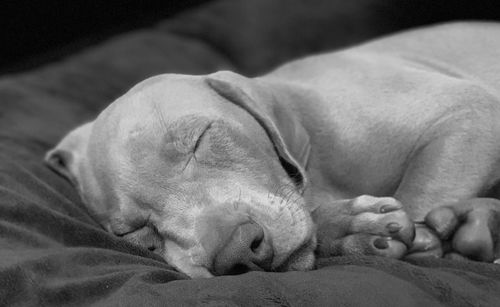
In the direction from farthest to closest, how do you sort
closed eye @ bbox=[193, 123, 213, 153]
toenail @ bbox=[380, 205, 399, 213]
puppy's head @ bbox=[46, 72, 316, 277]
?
closed eye @ bbox=[193, 123, 213, 153] < toenail @ bbox=[380, 205, 399, 213] < puppy's head @ bbox=[46, 72, 316, 277]

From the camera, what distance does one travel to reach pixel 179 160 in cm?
217

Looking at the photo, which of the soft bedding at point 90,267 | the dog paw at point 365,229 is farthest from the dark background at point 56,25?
the dog paw at point 365,229

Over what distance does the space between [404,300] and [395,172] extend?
96 centimetres

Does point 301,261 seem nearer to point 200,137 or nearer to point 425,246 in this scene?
point 425,246

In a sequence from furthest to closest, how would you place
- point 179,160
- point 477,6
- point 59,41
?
1. point 59,41
2. point 477,6
3. point 179,160

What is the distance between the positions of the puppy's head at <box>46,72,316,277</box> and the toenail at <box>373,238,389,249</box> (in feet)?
0.56

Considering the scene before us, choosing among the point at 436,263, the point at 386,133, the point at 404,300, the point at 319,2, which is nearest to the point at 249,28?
the point at 319,2

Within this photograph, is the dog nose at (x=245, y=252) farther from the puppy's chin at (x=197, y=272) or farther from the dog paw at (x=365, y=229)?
the dog paw at (x=365, y=229)

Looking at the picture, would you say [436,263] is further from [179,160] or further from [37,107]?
[37,107]

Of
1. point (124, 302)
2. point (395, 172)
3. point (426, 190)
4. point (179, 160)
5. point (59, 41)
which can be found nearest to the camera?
point (124, 302)

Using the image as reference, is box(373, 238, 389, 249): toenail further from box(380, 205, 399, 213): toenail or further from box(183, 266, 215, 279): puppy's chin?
box(183, 266, 215, 279): puppy's chin

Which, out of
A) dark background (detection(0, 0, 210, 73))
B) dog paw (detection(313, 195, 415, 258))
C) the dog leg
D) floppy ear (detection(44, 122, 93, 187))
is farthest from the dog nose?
dark background (detection(0, 0, 210, 73))

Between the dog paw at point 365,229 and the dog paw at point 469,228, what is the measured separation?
89 millimetres

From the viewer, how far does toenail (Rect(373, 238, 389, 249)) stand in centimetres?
199
